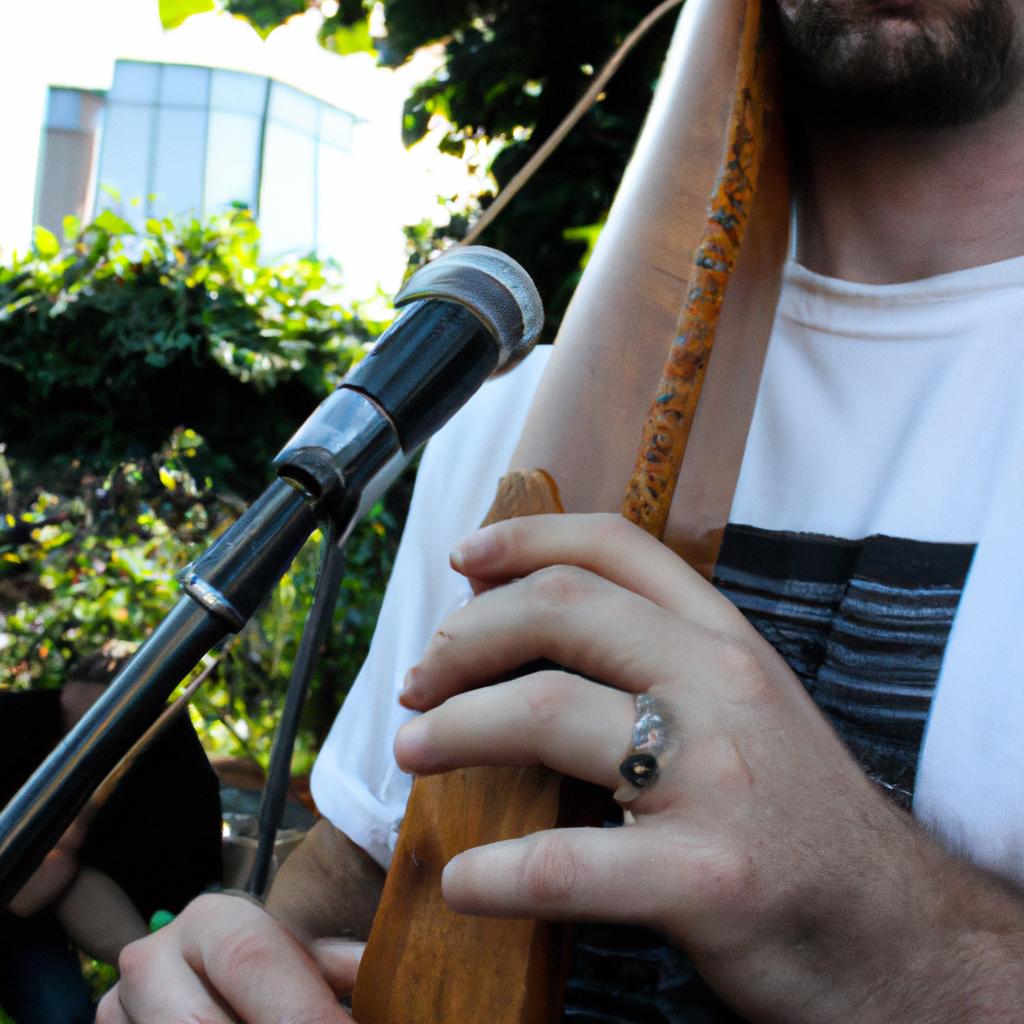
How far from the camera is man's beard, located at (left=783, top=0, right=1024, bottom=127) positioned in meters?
0.90

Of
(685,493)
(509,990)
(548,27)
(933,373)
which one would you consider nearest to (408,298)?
(685,493)

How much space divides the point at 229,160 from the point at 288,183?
433mm

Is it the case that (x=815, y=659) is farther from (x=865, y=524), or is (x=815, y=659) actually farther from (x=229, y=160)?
(x=229, y=160)

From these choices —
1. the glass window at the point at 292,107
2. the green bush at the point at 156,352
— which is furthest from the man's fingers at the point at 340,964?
the glass window at the point at 292,107

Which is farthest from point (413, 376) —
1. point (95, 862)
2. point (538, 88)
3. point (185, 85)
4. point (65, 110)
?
point (65, 110)

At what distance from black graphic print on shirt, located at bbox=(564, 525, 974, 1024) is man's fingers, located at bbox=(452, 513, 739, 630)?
261mm

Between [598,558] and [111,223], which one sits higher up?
[598,558]

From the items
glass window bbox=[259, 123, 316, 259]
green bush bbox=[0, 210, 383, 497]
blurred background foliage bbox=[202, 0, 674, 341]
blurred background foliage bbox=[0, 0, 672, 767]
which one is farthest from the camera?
glass window bbox=[259, 123, 316, 259]

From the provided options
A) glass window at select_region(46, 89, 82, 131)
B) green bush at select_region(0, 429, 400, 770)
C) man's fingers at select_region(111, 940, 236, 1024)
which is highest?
glass window at select_region(46, 89, 82, 131)

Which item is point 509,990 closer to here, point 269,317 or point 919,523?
point 919,523

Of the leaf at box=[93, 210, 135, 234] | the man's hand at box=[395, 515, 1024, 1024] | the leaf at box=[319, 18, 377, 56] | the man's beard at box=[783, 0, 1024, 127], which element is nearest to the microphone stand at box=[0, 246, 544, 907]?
the man's hand at box=[395, 515, 1024, 1024]

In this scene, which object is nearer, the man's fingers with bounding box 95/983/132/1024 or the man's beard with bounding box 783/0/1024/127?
the man's fingers with bounding box 95/983/132/1024

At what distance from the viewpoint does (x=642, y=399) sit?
2.39 feet

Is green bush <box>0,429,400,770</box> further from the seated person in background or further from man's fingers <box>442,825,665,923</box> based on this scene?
man's fingers <box>442,825,665,923</box>
